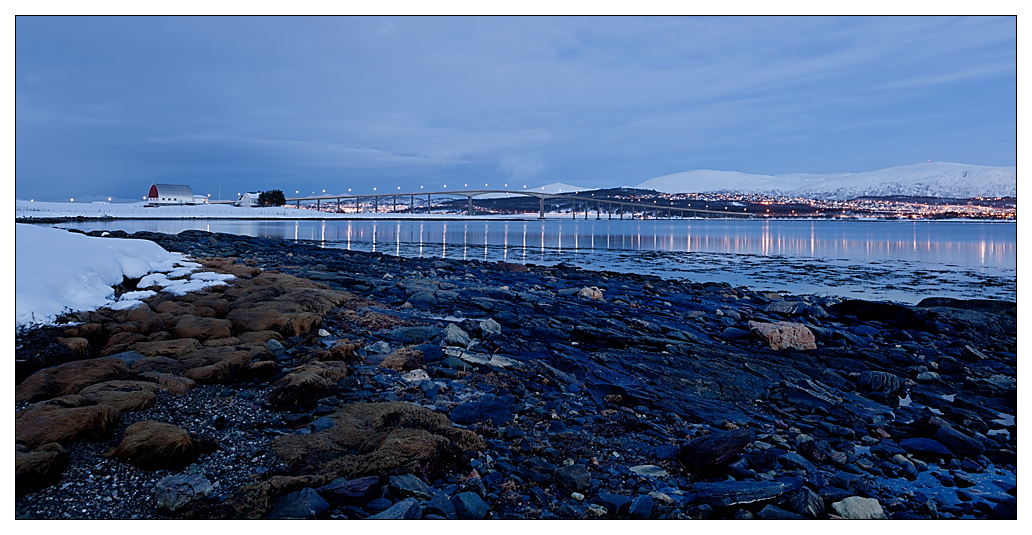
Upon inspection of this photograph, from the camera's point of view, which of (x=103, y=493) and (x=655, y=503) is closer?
(x=103, y=493)

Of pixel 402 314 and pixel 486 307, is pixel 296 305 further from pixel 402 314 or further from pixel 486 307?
pixel 486 307

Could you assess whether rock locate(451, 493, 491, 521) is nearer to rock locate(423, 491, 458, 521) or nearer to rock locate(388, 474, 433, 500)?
rock locate(423, 491, 458, 521)

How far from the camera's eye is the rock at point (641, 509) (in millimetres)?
2846

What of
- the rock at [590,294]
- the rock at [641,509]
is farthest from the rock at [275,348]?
the rock at [590,294]

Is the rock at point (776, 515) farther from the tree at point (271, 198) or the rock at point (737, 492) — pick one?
the tree at point (271, 198)

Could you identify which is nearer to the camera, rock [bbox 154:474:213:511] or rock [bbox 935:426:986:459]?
rock [bbox 154:474:213:511]

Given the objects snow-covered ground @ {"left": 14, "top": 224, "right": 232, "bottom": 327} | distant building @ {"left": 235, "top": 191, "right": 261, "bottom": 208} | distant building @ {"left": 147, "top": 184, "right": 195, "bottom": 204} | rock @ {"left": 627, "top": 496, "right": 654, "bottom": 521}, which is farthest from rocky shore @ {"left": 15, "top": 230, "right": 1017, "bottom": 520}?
distant building @ {"left": 147, "top": 184, "right": 195, "bottom": 204}

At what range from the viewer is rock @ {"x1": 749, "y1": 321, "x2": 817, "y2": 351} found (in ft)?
22.2

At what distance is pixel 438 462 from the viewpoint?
3.14m

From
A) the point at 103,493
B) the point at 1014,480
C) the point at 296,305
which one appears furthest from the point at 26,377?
the point at 1014,480

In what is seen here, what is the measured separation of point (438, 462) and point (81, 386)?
2755 mm

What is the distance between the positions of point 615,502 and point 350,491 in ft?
4.61

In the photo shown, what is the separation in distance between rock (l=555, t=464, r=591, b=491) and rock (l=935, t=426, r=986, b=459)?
2.88 metres
